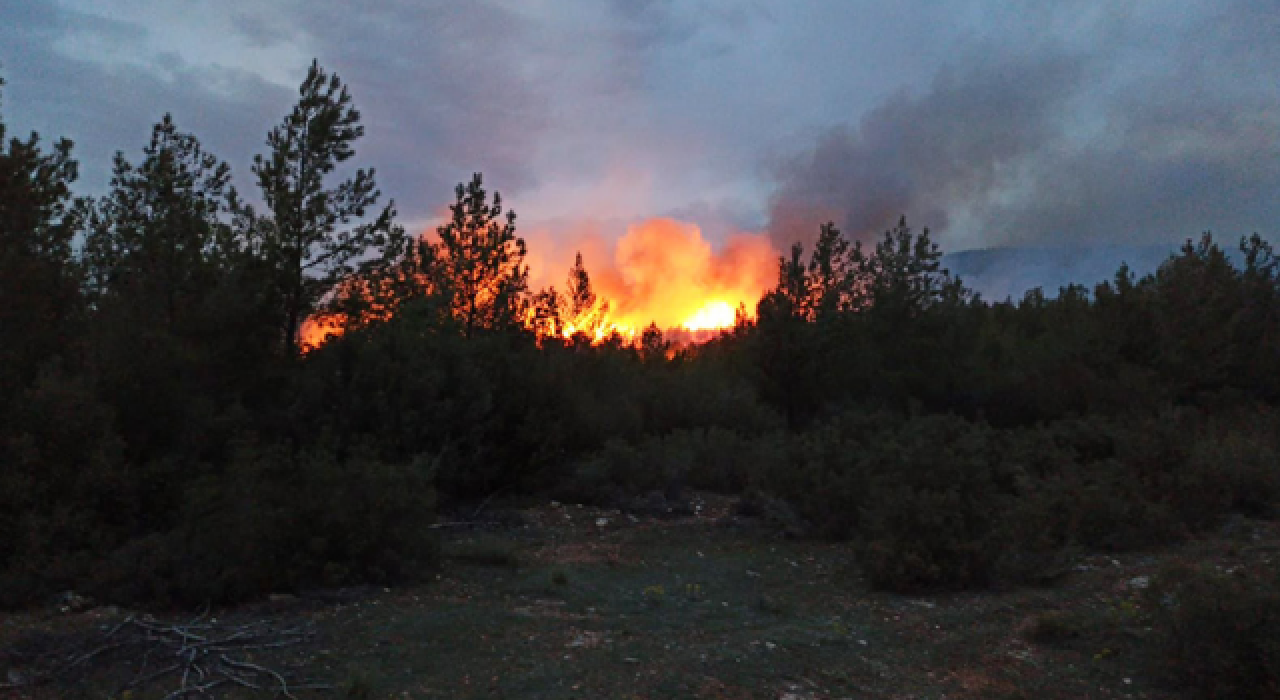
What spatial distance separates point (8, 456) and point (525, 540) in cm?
639

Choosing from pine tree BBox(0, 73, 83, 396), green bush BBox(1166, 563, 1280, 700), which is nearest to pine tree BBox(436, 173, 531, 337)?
pine tree BBox(0, 73, 83, 396)

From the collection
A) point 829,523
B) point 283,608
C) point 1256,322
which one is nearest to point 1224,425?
point 1256,322

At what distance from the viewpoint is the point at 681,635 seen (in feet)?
25.0

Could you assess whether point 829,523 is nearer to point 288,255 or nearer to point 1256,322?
point 288,255

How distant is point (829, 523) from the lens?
12.9m

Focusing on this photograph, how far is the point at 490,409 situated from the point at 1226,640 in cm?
1149

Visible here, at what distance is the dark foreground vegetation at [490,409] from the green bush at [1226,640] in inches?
0.8

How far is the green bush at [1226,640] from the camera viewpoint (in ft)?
18.9

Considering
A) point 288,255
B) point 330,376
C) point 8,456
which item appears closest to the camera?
point 8,456

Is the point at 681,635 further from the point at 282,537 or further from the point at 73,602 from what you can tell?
the point at 73,602

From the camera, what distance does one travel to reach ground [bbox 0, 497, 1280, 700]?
627cm

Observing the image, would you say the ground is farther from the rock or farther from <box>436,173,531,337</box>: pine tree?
<box>436,173,531,337</box>: pine tree

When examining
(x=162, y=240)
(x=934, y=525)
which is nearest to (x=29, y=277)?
(x=162, y=240)

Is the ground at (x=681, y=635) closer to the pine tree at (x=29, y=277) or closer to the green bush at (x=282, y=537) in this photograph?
the green bush at (x=282, y=537)
